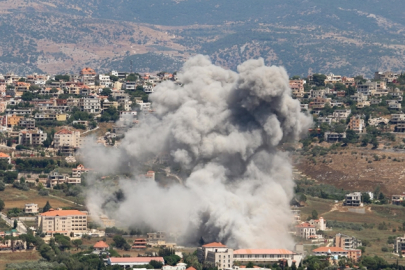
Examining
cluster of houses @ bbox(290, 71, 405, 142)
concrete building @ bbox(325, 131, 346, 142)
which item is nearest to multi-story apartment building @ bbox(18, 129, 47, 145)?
concrete building @ bbox(325, 131, 346, 142)

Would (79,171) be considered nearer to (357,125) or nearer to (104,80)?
(357,125)

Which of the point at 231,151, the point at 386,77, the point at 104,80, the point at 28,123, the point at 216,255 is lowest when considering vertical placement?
the point at 216,255

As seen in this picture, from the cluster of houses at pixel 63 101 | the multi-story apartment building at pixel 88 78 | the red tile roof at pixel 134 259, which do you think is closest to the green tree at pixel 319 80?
the cluster of houses at pixel 63 101

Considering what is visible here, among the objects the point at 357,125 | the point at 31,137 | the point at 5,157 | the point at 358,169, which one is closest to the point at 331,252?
the point at 358,169

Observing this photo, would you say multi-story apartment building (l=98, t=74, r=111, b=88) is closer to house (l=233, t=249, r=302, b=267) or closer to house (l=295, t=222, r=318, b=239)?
house (l=295, t=222, r=318, b=239)

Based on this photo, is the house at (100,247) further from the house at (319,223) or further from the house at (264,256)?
the house at (319,223)
